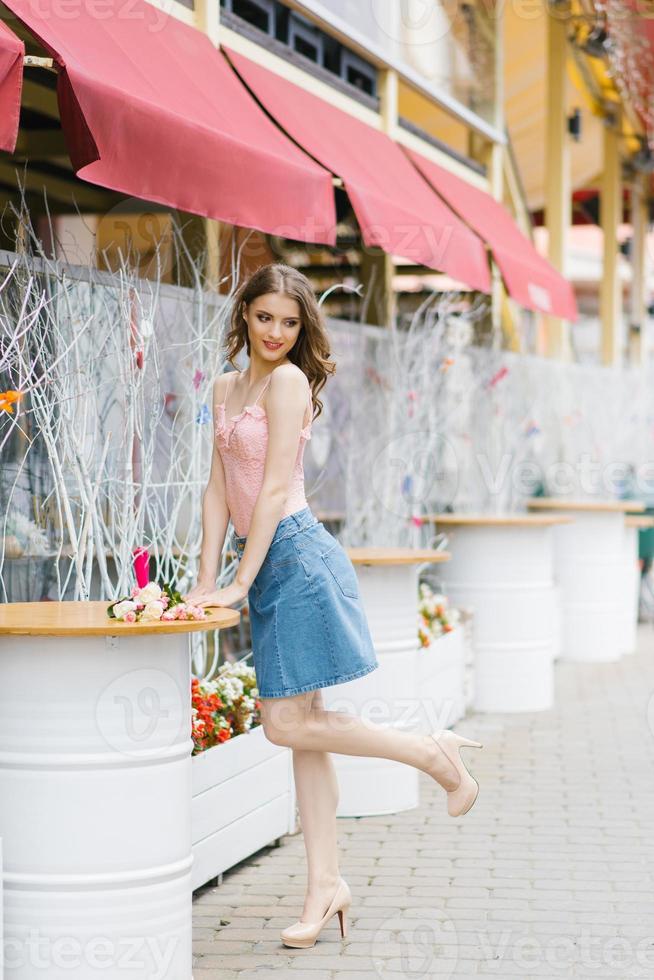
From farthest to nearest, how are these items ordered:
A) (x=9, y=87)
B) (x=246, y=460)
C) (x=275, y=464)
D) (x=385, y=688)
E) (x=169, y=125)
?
(x=385, y=688)
(x=169, y=125)
(x=246, y=460)
(x=275, y=464)
(x=9, y=87)

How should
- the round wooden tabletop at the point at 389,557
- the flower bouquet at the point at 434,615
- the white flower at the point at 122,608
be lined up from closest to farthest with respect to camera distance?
1. the white flower at the point at 122,608
2. the round wooden tabletop at the point at 389,557
3. the flower bouquet at the point at 434,615

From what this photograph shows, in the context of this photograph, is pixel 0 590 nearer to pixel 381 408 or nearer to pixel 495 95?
pixel 381 408

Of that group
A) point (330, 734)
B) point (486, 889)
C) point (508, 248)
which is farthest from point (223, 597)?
point (508, 248)

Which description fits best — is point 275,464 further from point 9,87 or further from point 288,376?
point 9,87

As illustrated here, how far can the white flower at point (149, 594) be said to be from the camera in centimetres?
317

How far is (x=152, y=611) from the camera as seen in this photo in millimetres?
3158

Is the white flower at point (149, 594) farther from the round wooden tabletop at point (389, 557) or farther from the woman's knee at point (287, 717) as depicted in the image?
the round wooden tabletop at point (389, 557)

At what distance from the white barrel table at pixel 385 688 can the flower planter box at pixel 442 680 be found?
1.52ft

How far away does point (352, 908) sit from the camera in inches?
161

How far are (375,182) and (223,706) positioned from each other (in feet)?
8.93

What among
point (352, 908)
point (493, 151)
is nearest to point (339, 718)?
point (352, 908)

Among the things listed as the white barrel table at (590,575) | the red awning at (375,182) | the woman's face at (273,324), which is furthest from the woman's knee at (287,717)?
the white barrel table at (590,575)

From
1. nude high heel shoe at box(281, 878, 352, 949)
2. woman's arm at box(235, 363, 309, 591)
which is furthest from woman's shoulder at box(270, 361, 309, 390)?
nude high heel shoe at box(281, 878, 352, 949)

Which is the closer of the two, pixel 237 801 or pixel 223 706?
pixel 237 801
